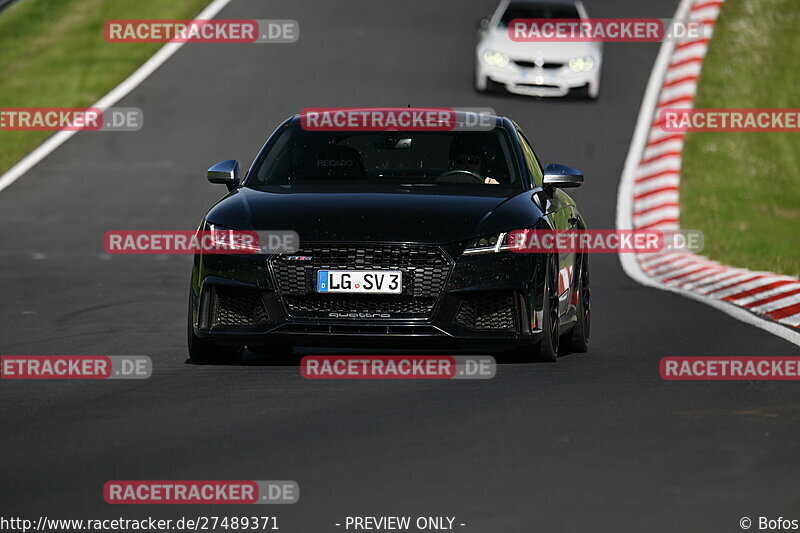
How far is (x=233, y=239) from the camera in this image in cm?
1009

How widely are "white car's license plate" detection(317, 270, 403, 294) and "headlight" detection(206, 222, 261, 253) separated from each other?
44cm

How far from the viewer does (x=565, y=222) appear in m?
11.4

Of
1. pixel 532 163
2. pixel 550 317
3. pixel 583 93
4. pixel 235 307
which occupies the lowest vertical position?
pixel 583 93

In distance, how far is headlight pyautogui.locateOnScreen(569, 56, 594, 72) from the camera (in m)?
26.6

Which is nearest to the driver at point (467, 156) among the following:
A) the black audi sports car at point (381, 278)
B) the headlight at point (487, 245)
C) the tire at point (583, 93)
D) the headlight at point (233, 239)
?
the black audi sports car at point (381, 278)

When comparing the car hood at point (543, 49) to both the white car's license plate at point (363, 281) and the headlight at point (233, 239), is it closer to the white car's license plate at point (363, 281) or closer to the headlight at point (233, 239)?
the headlight at point (233, 239)

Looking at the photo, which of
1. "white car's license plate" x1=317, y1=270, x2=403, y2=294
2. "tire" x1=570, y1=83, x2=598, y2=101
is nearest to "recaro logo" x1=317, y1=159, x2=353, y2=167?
"white car's license plate" x1=317, y1=270, x2=403, y2=294

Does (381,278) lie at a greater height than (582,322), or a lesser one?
greater

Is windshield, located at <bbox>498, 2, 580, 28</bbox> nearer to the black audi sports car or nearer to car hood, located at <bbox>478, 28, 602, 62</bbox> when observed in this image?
car hood, located at <bbox>478, 28, 602, 62</bbox>

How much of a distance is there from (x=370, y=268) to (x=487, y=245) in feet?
2.19

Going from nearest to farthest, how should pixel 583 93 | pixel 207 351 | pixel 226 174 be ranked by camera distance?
pixel 207 351
pixel 226 174
pixel 583 93

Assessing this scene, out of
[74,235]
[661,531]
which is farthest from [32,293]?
[661,531]

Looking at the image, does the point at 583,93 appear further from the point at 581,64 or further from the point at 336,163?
the point at 336,163

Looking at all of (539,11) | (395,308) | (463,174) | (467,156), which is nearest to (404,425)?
(395,308)
